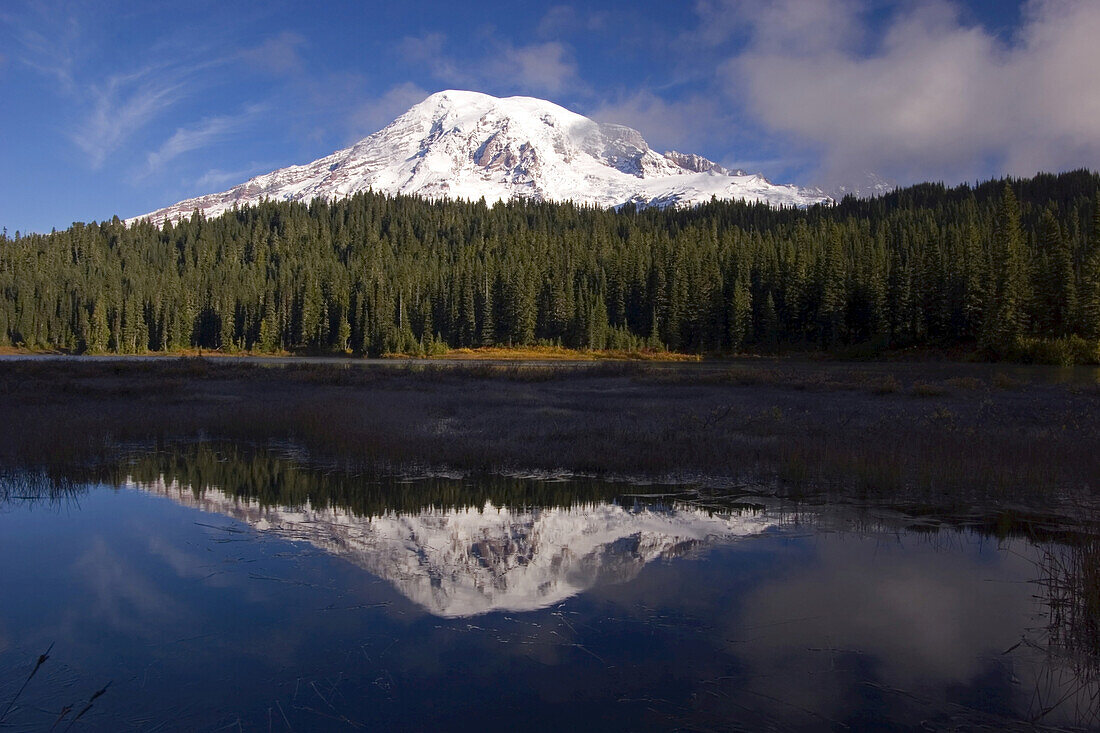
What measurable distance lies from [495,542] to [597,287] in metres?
107

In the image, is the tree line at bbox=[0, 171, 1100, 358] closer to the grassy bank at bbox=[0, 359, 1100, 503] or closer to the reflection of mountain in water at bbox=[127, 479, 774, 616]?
the grassy bank at bbox=[0, 359, 1100, 503]

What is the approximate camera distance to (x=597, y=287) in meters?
116

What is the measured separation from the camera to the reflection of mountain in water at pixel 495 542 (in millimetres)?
8906

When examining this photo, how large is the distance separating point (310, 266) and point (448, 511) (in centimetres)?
12956

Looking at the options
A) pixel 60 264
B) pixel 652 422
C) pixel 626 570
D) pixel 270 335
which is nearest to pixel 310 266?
pixel 270 335

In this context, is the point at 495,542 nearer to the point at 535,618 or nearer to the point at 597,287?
the point at 535,618

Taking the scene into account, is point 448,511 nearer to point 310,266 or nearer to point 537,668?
point 537,668

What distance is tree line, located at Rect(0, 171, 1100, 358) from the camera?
3268 inches

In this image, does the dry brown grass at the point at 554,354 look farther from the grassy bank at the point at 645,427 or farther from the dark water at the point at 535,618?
the dark water at the point at 535,618

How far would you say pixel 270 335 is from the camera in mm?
118250

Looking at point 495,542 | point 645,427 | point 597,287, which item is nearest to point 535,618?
point 495,542

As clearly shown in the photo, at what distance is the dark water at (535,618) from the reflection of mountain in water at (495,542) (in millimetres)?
56

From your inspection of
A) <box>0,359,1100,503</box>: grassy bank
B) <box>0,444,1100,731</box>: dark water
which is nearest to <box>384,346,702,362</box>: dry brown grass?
<box>0,359,1100,503</box>: grassy bank

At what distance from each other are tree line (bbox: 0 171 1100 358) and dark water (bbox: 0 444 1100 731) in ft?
239
